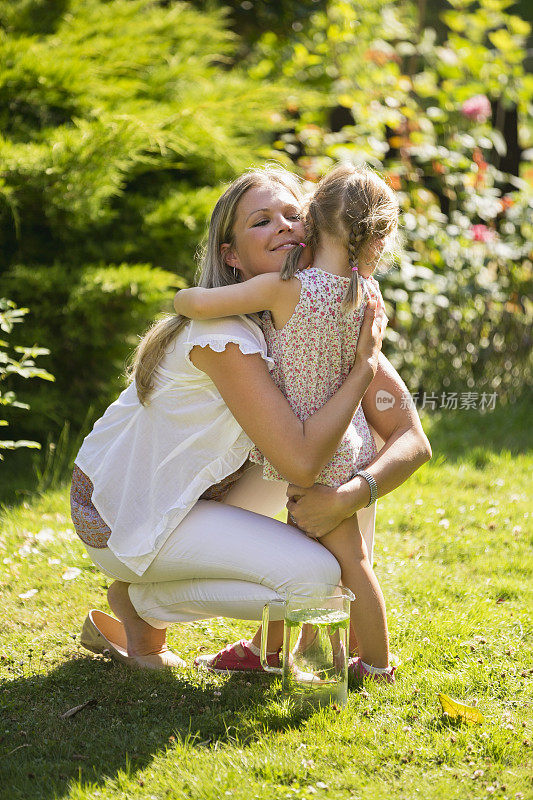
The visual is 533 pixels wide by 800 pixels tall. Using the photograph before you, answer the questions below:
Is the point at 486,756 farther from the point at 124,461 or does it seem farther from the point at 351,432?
the point at 124,461

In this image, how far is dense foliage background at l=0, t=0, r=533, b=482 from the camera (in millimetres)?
3984

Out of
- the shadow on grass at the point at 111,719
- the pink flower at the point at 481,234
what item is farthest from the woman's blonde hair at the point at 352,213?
the pink flower at the point at 481,234

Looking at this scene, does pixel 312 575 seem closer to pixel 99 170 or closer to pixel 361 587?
pixel 361 587

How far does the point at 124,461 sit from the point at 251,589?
51 centimetres

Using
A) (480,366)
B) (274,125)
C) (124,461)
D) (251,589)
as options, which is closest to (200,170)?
(274,125)

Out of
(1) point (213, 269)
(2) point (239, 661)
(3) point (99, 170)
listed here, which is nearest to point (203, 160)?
(3) point (99, 170)

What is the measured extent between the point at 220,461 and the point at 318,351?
1.31ft

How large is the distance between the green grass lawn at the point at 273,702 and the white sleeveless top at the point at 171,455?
42 cm

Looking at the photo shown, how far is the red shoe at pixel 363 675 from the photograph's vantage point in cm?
237

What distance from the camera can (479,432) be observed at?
4.79 meters

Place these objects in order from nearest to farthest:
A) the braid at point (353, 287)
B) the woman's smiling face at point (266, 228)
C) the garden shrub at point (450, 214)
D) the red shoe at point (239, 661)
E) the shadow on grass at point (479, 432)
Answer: the braid at point (353, 287)
the woman's smiling face at point (266, 228)
the red shoe at point (239, 661)
the shadow on grass at point (479, 432)
the garden shrub at point (450, 214)

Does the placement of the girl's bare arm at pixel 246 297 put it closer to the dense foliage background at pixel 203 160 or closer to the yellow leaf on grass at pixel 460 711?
the yellow leaf on grass at pixel 460 711

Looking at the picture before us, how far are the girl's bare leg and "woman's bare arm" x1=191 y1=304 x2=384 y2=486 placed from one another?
195 millimetres

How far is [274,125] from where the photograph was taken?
16.4ft
